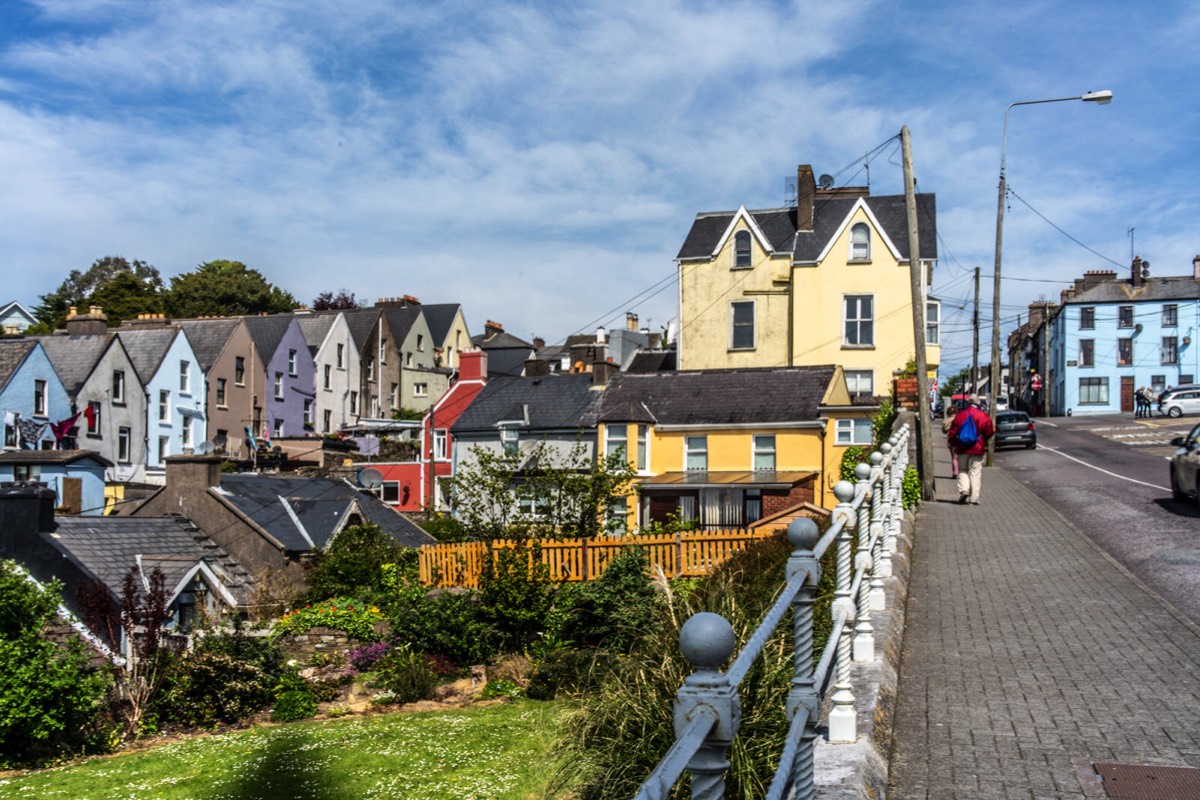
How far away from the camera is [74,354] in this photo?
2031 inches

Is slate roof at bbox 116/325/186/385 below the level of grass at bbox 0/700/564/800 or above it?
above

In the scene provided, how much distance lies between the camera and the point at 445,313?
85750mm

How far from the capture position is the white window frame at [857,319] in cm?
4822

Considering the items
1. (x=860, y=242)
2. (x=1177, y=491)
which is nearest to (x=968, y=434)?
(x=1177, y=491)

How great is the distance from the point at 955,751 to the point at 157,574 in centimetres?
2061

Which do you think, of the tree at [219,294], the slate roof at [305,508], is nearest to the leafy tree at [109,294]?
the tree at [219,294]

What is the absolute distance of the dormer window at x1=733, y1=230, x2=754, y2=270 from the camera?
1987 inches

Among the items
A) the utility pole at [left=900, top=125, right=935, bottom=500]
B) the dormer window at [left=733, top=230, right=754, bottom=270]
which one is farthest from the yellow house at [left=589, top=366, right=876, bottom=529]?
the utility pole at [left=900, top=125, right=935, bottom=500]

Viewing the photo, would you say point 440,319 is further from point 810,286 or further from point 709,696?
point 709,696

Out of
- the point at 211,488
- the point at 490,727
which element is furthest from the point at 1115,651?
the point at 211,488

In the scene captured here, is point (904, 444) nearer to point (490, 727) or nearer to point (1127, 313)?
point (490, 727)

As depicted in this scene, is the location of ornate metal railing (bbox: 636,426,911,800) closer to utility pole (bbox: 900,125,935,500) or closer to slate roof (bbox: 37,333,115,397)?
utility pole (bbox: 900,125,935,500)

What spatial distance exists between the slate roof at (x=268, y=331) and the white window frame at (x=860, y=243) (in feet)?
113

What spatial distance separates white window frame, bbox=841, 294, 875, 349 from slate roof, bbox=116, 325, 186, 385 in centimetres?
3325
